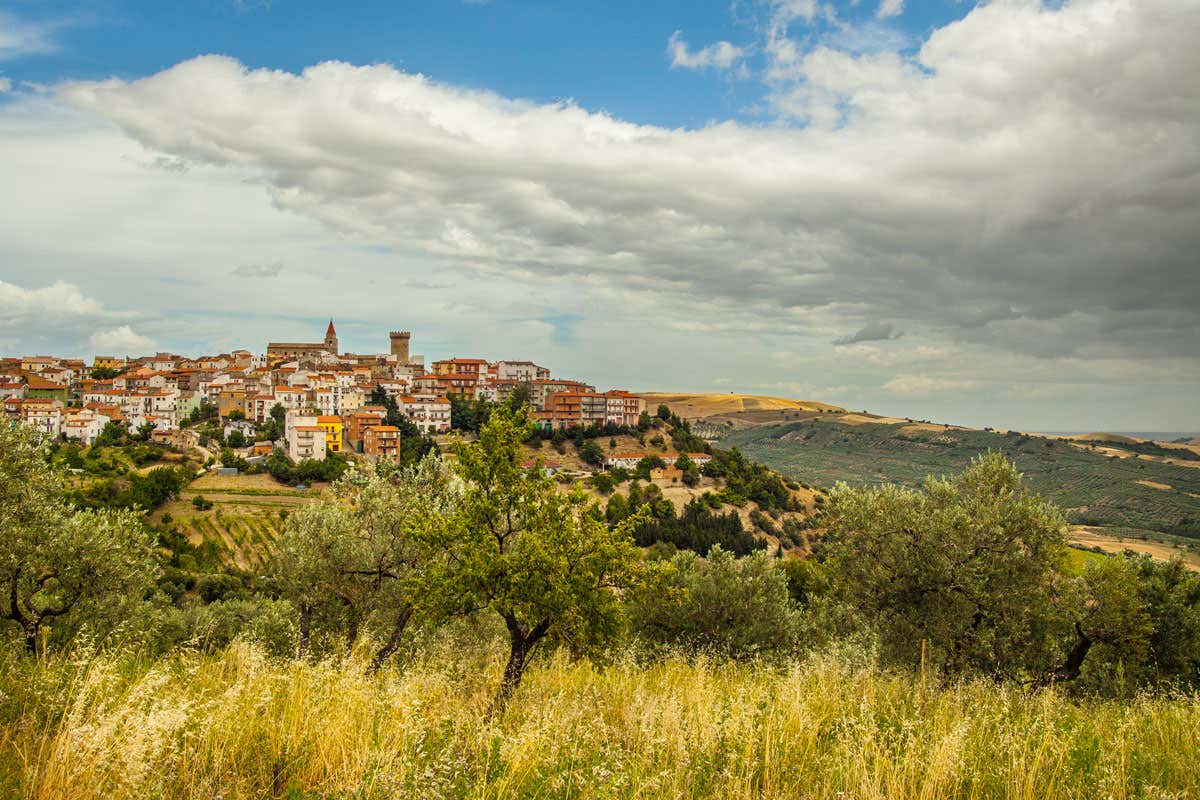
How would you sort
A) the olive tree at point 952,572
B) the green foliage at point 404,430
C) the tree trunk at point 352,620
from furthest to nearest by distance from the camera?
1. the green foliage at point 404,430
2. the tree trunk at point 352,620
3. the olive tree at point 952,572

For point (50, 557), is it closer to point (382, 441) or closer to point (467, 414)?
point (382, 441)

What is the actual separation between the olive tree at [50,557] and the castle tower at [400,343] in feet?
505

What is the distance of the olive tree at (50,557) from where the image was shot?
1505 cm

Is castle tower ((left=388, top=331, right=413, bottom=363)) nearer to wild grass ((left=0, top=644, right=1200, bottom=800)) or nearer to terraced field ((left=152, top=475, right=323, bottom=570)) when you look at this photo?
terraced field ((left=152, top=475, right=323, bottom=570))

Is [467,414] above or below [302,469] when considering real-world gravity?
above

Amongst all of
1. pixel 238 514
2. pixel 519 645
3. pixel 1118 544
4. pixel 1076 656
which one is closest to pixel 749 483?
pixel 1118 544

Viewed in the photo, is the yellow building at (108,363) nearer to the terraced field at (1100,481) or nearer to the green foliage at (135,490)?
the green foliage at (135,490)

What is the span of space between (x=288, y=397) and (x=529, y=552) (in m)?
117

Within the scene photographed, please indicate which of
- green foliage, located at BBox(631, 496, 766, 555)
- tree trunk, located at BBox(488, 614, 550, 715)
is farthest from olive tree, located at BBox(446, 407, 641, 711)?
green foliage, located at BBox(631, 496, 766, 555)

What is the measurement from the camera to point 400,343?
169 metres

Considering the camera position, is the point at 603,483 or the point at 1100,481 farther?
the point at 1100,481

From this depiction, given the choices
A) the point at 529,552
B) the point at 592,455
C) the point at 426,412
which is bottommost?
the point at 592,455

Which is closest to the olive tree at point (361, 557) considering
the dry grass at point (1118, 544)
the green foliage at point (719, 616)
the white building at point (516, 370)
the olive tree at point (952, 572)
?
the green foliage at point (719, 616)

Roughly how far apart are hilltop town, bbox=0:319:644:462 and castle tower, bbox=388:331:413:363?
6.85 meters
